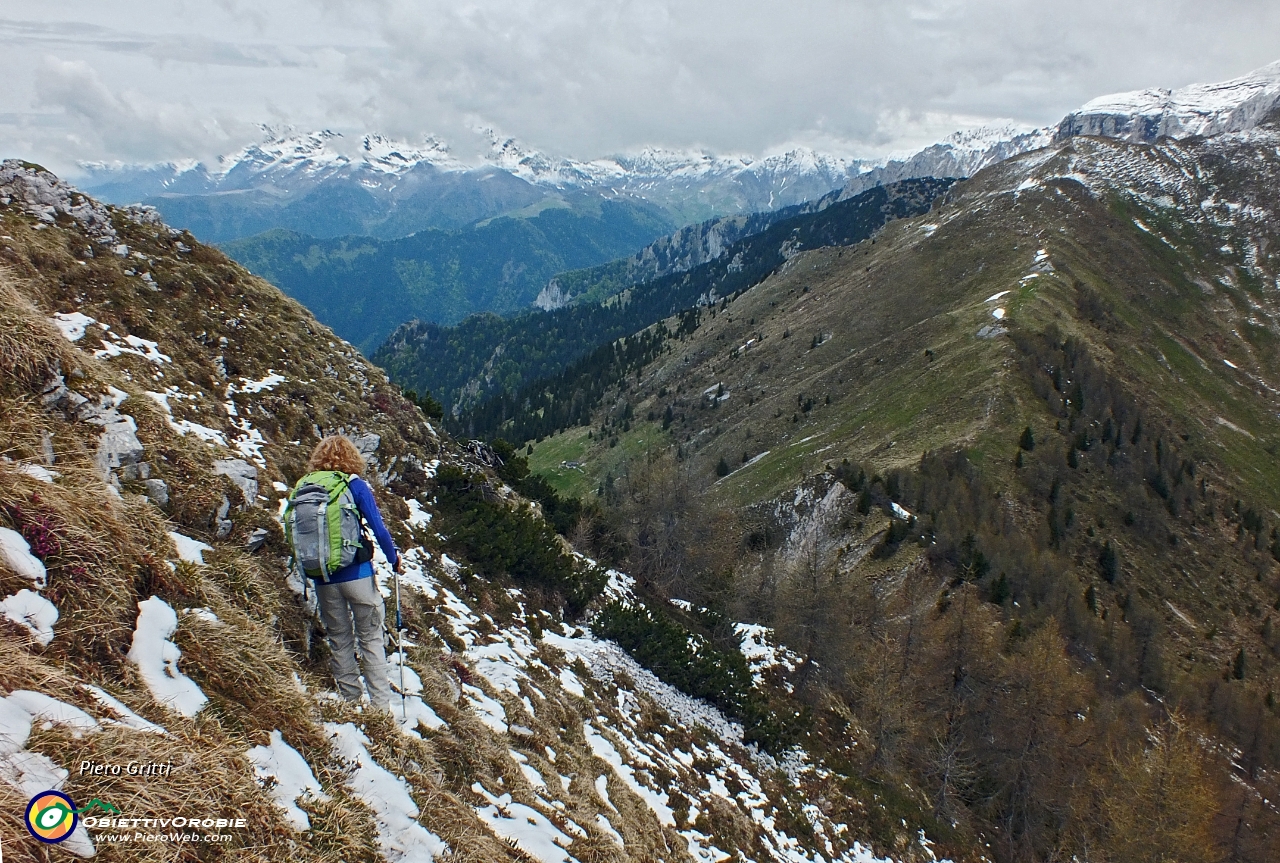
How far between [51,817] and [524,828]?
20.0 feet

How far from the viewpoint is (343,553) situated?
792 cm

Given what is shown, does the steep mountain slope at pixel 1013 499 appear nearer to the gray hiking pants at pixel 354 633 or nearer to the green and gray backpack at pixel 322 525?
the gray hiking pants at pixel 354 633

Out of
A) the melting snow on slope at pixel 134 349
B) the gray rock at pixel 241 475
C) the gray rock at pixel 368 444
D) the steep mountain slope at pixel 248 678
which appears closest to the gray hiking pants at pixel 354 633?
the steep mountain slope at pixel 248 678

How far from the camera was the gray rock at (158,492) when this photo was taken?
891 centimetres

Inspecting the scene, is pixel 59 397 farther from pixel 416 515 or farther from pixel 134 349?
pixel 416 515

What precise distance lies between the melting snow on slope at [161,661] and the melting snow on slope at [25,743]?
98 cm

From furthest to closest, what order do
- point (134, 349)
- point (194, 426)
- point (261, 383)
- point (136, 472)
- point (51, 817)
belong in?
point (261, 383) < point (134, 349) < point (194, 426) < point (136, 472) < point (51, 817)

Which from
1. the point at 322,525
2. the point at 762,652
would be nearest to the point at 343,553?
the point at 322,525

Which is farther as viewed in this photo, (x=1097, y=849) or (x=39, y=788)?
(x=1097, y=849)

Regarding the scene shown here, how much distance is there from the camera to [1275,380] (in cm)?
A: 13312

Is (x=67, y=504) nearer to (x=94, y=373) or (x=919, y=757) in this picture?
(x=94, y=373)

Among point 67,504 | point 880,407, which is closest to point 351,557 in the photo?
point 67,504

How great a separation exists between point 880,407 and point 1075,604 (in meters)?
42.4

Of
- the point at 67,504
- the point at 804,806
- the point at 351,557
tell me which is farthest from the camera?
the point at 804,806
